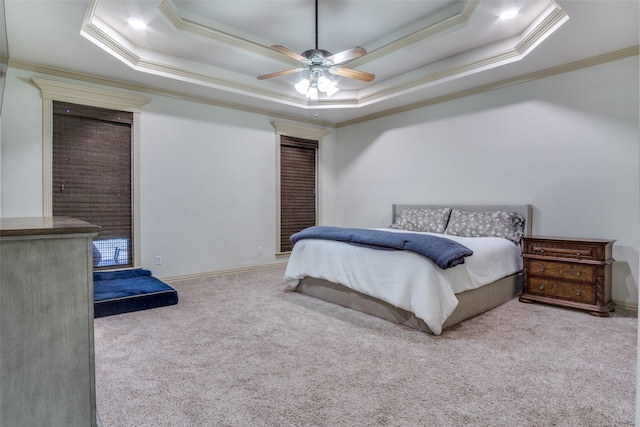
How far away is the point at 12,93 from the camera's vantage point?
3.39 m

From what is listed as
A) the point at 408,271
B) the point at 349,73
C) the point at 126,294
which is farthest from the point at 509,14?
the point at 126,294

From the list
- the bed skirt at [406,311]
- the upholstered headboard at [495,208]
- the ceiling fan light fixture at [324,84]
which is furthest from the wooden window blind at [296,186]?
the ceiling fan light fixture at [324,84]

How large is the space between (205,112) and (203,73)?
644 mm

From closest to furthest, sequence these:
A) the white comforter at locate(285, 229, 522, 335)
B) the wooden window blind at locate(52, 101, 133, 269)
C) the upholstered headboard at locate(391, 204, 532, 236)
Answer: the white comforter at locate(285, 229, 522, 335), the wooden window blind at locate(52, 101, 133, 269), the upholstered headboard at locate(391, 204, 532, 236)

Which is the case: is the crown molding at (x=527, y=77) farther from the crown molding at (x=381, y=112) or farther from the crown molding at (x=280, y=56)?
the crown molding at (x=280, y=56)

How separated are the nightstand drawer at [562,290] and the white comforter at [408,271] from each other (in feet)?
0.84

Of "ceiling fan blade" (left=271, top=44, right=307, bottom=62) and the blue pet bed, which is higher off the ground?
"ceiling fan blade" (left=271, top=44, right=307, bottom=62)

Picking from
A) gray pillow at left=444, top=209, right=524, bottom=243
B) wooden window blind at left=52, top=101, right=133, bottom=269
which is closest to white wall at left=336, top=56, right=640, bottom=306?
gray pillow at left=444, top=209, right=524, bottom=243

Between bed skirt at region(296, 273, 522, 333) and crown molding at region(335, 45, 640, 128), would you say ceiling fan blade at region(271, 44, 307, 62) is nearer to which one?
bed skirt at region(296, 273, 522, 333)

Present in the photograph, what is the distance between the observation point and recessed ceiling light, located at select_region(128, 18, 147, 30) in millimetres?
3129

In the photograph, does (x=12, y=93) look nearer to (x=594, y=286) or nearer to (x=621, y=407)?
(x=621, y=407)

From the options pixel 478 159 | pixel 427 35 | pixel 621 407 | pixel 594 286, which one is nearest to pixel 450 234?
pixel 478 159

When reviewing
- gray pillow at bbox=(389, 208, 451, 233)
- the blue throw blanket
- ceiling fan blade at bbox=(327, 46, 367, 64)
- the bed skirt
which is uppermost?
ceiling fan blade at bbox=(327, 46, 367, 64)

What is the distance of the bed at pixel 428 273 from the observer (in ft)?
8.30
